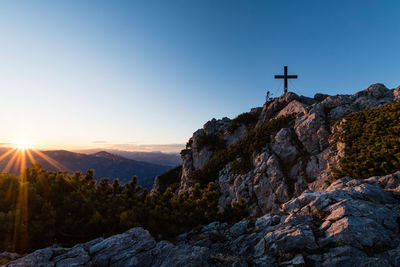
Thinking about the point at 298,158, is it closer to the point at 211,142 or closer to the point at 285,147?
the point at 285,147

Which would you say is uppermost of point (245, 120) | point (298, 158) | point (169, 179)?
point (245, 120)

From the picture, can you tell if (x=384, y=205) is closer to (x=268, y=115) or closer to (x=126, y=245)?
(x=126, y=245)

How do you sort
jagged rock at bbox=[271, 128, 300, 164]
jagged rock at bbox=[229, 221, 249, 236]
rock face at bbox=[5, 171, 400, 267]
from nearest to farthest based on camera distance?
1. rock face at bbox=[5, 171, 400, 267]
2. jagged rock at bbox=[229, 221, 249, 236]
3. jagged rock at bbox=[271, 128, 300, 164]

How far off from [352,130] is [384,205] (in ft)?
39.6

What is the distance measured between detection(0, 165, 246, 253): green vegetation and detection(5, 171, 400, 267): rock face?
1334 millimetres

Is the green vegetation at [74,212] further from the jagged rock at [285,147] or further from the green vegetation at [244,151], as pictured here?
the green vegetation at [244,151]

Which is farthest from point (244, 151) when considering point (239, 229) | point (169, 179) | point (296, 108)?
point (169, 179)

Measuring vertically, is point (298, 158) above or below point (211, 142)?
below

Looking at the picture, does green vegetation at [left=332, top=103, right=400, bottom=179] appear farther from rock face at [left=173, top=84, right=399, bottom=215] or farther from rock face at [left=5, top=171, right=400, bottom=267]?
rock face at [left=5, top=171, right=400, bottom=267]

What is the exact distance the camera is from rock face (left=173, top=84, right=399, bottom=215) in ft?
55.3

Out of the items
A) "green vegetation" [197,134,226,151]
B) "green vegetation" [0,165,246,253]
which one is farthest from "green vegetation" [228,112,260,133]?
"green vegetation" [0,165,246,253]

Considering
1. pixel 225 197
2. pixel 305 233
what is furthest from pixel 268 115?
pixel 305 233

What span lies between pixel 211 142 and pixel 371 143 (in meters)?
24.0

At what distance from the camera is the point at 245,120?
3497 cm
